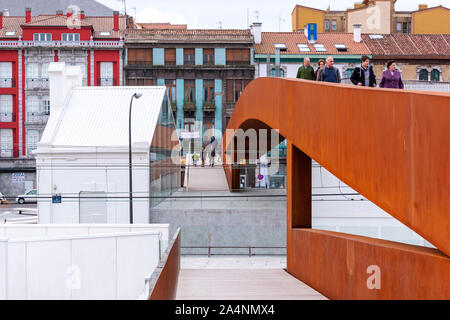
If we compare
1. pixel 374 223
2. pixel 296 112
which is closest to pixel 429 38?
pixel 374 223

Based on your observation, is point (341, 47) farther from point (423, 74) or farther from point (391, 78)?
point (391, 78)

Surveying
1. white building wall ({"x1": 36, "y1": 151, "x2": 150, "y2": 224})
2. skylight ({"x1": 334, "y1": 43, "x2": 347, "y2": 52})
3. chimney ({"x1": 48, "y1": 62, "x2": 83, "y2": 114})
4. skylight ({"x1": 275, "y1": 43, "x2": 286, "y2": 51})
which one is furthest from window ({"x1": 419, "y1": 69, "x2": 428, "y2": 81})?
white building wall ({"x1": 36, "y1": 151, "x2": 150, "y2": 224})

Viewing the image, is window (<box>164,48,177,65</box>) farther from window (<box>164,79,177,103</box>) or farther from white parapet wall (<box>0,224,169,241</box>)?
white parapet wall (<box>0,224,169,241</box>)

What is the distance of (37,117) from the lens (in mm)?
48281

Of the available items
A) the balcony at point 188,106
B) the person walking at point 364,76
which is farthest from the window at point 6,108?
the person walking at point 364,76

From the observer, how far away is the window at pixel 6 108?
158 ft

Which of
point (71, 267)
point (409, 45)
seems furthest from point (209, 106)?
point (71, 267)

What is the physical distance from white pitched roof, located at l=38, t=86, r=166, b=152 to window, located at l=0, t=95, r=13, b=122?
21177 mm

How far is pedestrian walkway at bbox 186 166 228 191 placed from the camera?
1353 inches

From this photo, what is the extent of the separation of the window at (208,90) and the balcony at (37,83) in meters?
12.4

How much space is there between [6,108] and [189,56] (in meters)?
Result: 15.1

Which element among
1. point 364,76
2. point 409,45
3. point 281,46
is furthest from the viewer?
point 409,45
